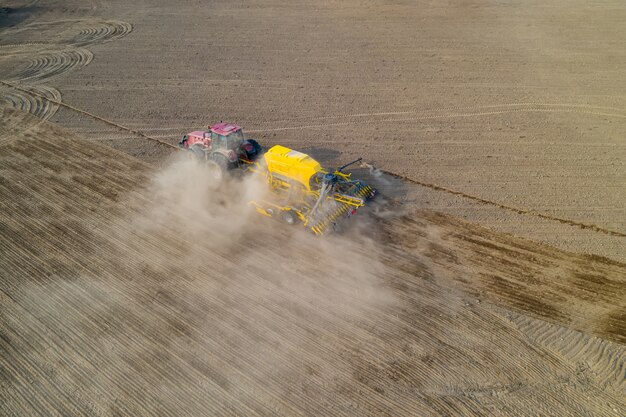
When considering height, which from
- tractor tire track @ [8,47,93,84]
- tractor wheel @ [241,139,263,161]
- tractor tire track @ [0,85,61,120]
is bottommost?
tractor wheel @ [241,139,263,161]

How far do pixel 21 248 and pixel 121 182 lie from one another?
3999 mm

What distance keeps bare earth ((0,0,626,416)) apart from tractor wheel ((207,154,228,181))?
0.45 m

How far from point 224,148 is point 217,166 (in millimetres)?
693

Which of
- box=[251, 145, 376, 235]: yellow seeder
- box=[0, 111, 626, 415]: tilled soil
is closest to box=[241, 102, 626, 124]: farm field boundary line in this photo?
box=[251, 145, 376, 235]: yellow seeder

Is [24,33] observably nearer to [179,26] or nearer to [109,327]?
[179,26]

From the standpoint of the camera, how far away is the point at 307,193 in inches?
536

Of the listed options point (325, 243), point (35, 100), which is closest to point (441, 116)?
point (325, 243)

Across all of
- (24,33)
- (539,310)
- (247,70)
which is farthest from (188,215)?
(24,33)

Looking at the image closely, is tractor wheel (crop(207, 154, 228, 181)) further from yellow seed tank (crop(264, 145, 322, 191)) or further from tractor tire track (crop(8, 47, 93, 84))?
tractor tire track (crop(8, 47, 93, 84))

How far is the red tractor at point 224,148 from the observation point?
14883 mm

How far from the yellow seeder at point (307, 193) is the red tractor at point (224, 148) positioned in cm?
141

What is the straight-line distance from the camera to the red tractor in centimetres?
1488

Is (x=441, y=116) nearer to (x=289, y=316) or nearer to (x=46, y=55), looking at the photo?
(x=289, y=316)

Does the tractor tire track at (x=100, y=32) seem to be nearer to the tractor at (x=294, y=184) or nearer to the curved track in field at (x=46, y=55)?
the curved track in field at (x=46, y=55)
